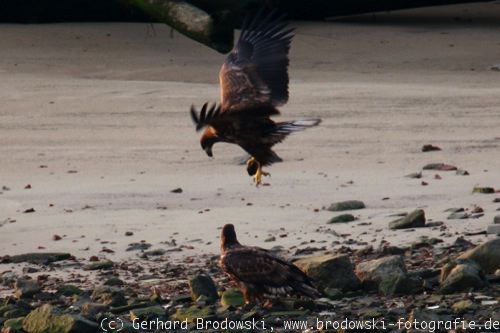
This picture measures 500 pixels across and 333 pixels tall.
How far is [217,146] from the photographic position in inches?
483

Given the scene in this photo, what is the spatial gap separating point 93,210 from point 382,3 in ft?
42.4

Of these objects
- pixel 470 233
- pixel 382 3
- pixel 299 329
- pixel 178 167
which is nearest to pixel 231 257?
pixel 299 329

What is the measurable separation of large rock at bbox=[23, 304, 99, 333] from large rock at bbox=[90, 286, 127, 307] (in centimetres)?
41

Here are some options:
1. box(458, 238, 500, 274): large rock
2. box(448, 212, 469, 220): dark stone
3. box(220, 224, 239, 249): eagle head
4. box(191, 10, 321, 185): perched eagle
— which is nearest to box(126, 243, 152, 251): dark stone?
box(191, 10, 321, 185): perched eagle

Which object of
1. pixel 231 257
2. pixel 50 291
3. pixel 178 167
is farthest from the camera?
pixel 178 167

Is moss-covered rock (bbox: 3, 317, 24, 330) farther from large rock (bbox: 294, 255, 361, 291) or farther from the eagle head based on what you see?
large rock (bbox: 294, 255, 361, 291)

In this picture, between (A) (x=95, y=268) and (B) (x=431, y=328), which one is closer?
(B) (x=431, y=328)

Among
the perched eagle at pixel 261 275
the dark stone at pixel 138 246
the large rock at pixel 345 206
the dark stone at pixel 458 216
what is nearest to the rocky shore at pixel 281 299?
the perched eagle at pixel 261 275

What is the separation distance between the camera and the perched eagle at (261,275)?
6996 millimetres

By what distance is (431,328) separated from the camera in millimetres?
6641

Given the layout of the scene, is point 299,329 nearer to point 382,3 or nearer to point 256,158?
point 256,158

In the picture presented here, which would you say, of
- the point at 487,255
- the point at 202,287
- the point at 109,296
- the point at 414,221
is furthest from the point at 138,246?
the point at 487,255

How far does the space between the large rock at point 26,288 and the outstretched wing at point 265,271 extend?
3.58ft

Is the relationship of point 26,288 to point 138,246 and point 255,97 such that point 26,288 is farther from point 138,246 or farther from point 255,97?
point 255,97
